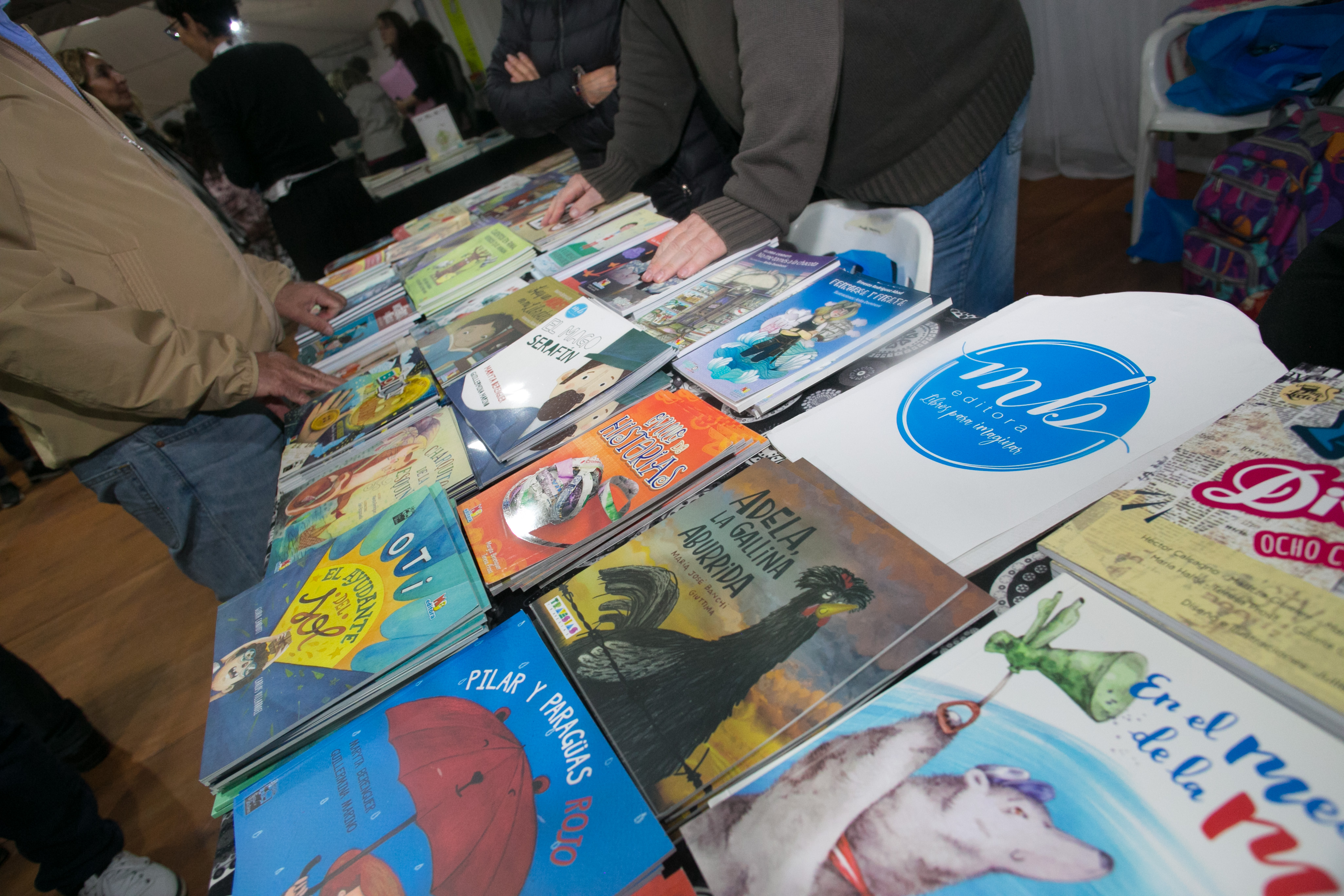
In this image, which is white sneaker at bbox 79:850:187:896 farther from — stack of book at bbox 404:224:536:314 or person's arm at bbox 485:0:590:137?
person's arm at bbox 485:0:590:137

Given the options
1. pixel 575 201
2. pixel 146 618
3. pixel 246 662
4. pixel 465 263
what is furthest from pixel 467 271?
pixel 146 618

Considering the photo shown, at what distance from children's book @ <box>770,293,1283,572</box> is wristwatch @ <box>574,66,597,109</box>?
1.64 m

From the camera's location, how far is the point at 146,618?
276 centimetres

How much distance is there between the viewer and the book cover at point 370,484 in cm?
92

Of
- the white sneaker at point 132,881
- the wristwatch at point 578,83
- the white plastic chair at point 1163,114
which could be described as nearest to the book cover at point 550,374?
the wristwatch at point 578,83

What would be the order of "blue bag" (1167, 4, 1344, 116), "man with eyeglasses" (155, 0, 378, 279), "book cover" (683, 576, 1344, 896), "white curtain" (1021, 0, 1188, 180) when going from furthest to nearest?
"white curtain" (1021, 0, 1188, 180) < "man with eyeglasses" (155, 0, 378, 279) < "blue bag" (1167, 4, 1344, 116) < "book cover" (683, 576, 1344, 896)

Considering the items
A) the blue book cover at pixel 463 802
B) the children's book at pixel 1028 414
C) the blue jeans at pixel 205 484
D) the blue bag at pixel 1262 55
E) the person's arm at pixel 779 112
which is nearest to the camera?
the blue book cover at pixel 463 802

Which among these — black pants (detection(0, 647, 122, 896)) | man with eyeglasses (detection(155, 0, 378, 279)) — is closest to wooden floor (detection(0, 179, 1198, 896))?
black pants (detection(0, 647, 122, 896))

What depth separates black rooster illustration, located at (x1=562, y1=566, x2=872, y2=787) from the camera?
52 cm

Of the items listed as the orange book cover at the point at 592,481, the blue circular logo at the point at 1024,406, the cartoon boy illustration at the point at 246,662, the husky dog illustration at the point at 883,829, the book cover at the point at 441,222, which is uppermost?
the book cover at the point at 441,222

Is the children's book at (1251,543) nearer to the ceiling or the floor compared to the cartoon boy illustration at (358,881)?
nearer to the ceiling

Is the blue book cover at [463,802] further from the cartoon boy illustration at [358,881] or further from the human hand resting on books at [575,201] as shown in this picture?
the human hand resting on books at [575,201]

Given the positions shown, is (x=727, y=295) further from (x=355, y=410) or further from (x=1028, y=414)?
(x=355, y=410)

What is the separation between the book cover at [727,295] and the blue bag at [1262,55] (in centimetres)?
184
